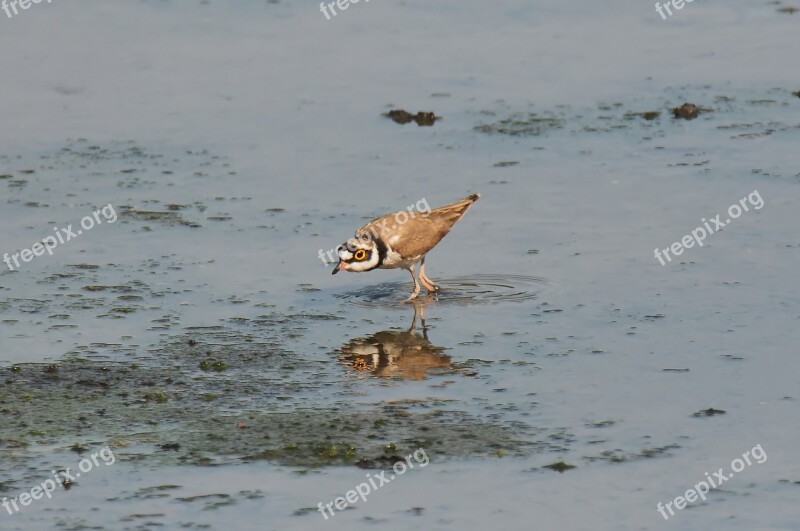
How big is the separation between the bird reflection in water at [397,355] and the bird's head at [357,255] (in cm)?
96

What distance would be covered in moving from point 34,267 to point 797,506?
8412 millimetres

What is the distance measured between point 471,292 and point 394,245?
87 cm

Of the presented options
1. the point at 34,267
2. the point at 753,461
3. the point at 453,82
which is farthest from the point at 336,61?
the point at 753,461

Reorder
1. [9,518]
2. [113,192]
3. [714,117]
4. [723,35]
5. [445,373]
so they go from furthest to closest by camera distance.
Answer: [723,35], [714,117], [113,192], [445,373], [9,518]

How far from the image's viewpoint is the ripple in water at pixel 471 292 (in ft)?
46.1

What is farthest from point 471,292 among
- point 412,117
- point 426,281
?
point 412,117

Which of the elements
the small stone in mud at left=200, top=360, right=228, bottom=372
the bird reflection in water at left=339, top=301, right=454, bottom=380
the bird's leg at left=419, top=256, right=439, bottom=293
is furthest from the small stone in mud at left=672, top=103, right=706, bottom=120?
the small stone in mud at left=200, top=360, right=228, bottom=372

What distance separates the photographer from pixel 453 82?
68.9 feet

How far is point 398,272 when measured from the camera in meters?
15.9

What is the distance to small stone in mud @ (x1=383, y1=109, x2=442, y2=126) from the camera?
63.7 ft

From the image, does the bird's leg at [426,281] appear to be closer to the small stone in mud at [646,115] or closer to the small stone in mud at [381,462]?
the small stone in mud at [381,462]

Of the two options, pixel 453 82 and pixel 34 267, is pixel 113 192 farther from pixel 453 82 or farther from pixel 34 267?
pixel 453 82

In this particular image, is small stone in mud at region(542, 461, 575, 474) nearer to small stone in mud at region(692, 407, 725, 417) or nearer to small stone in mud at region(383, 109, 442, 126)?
small stone in mud at region(692, 407, 725, 417)

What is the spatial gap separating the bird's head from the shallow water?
1.23 ft
